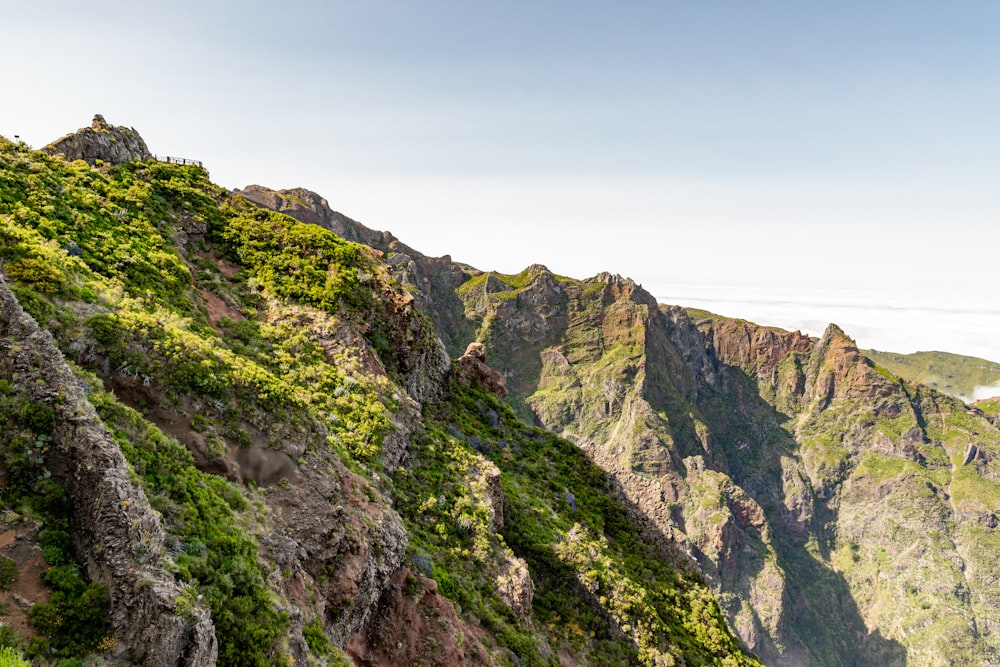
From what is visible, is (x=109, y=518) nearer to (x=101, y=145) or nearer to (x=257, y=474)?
(x=257, y=474)

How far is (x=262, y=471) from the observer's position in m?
19.6

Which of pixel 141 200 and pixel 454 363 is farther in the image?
pixel 454 363

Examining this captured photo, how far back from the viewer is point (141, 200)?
3428 centimetres

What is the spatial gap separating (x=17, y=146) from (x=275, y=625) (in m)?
34.5

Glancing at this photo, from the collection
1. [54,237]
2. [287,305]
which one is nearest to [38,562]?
[54,237]

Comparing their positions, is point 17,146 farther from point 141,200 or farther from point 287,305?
point 287,305

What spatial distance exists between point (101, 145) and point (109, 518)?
38.1m

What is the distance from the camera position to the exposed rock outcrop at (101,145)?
3547cm

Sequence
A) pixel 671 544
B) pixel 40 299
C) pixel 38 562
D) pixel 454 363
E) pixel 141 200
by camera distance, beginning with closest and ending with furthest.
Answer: pixel 38 562 → pixel 40 299 → pixel 141 200 → pixel 671 544 → pixel 454 363

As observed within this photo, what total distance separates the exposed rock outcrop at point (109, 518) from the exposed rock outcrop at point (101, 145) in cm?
2889

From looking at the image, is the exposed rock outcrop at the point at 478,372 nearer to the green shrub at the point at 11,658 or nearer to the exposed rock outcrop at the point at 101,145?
the exposed rock outcrop at the point at 101,145

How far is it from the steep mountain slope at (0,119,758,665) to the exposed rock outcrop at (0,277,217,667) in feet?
0.18

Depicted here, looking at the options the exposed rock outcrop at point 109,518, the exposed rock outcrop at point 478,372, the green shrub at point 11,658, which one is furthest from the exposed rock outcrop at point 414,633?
the exposed rock outcrop at point 478,372

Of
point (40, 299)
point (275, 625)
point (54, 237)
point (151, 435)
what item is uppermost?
point (54, 237)
